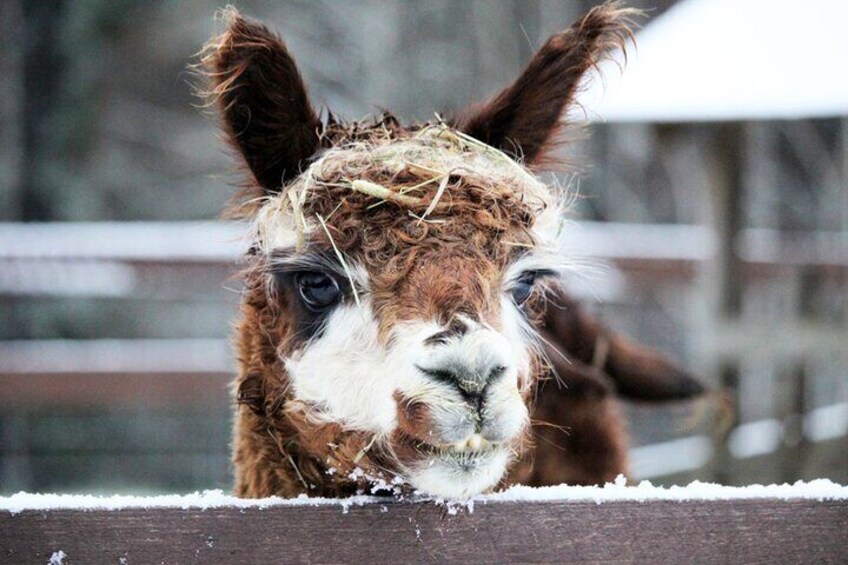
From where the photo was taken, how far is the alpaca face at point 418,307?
188cm

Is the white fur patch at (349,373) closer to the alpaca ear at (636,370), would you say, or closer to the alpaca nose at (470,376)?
the alpaca nose at (470,376)

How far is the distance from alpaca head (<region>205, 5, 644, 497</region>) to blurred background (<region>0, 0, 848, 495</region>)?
0.25 meters

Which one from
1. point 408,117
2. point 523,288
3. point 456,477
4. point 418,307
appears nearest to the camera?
point 456,477

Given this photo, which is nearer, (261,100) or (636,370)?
(261,100)

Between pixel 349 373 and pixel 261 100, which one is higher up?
pixel 261 100

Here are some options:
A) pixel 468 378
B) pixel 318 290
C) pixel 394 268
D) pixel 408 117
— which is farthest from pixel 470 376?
pixel 408 117

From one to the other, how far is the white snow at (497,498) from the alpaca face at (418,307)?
5.9 inches

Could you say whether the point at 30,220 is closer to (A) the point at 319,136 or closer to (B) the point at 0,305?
(B) the point at 0,305

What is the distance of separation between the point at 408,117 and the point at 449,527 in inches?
484

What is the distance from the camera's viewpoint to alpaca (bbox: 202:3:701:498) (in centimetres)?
192

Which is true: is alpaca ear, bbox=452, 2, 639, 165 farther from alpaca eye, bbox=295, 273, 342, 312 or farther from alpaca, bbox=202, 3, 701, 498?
alpaca eye, bbox=295, 273, 342, 312

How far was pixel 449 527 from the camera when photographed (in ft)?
5.83

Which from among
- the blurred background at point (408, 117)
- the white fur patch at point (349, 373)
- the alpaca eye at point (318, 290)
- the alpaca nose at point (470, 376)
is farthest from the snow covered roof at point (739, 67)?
the alpaca nose at point (470, 376)

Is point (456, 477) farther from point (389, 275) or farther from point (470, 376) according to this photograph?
point (389, 275)
